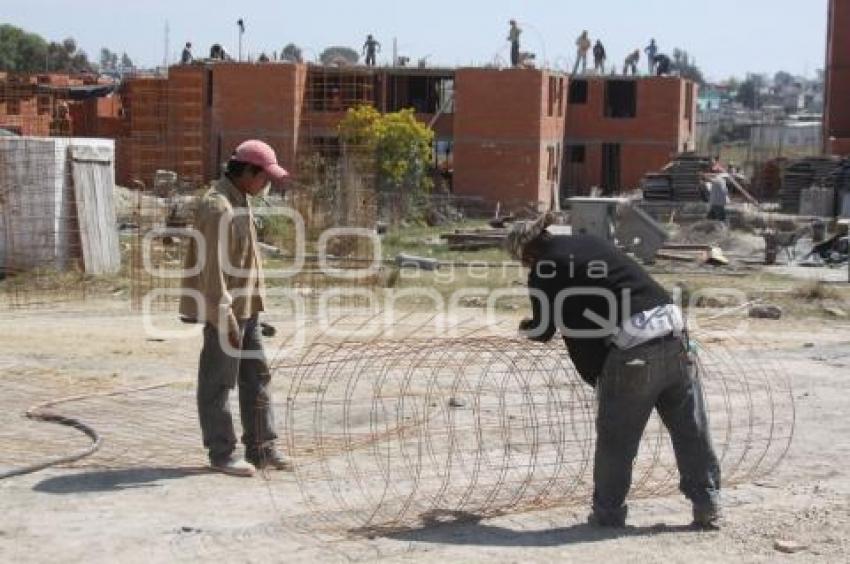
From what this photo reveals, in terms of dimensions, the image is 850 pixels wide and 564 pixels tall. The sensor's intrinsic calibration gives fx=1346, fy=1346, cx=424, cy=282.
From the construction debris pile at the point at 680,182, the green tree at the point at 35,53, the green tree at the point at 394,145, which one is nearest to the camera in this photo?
the green tree at the point at 394,145

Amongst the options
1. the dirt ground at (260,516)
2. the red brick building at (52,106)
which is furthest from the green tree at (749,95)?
the dirt ground at (260,516)

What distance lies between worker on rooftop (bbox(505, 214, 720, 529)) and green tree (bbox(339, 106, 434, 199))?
29.4 m

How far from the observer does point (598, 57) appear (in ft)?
165

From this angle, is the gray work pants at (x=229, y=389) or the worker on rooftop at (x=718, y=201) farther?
the worker on rooftop at (x=718, y=201)

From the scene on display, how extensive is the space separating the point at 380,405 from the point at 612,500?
316cm

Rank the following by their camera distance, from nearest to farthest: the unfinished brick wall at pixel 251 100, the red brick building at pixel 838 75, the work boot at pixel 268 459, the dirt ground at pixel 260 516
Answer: the dirt ground at pixel 260 516
the work boot at pixel 268 459
the unfinished brick wall at pixel 251 100
the red brick building at pixel 838 75

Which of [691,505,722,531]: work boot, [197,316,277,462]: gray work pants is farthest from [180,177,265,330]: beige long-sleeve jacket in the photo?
[691,505,722,531]: work boot

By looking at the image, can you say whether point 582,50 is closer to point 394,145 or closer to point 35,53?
point 394,145

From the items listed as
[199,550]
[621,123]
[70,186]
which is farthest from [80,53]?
[199,550]

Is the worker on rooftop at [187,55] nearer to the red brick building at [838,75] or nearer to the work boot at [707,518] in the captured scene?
the red brick building at [838,75]

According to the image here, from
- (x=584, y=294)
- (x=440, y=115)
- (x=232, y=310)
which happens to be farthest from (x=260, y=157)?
(x=440, y=115)

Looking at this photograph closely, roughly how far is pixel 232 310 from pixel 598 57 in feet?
147

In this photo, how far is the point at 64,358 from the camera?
11.2m

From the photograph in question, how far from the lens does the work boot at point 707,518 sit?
20.4 ft
